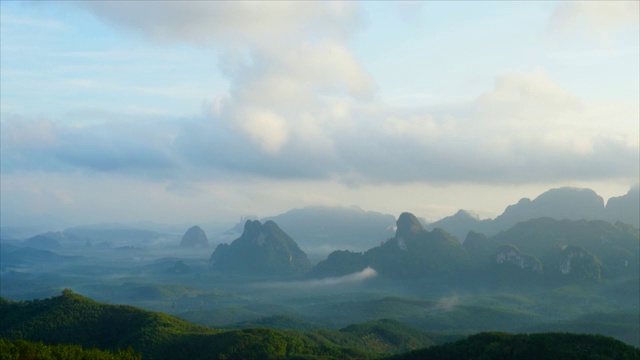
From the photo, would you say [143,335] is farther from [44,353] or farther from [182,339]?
[44,353]

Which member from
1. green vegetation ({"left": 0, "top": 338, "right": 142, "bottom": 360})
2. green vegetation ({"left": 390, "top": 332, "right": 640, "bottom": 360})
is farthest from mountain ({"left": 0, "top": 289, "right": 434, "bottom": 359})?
green vegetation ({"left": 0, "top": 338, "right": 142, "bottom": 360})

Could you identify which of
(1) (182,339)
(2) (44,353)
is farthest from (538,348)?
(2) (44,353)

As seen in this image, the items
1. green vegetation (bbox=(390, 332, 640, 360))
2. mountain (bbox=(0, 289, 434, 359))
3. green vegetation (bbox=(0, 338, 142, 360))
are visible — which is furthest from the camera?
mountain (bbox=(0, 289, 434, 359))

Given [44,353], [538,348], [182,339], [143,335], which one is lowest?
[538,348]

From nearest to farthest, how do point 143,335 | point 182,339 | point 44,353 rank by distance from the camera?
1. point 44,353
2. point 143,335
3. point 182,339

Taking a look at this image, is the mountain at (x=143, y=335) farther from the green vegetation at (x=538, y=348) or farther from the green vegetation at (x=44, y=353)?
the green vegetation at (x=44, y=353)

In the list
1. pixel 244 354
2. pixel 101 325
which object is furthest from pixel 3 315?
pixel 244 354

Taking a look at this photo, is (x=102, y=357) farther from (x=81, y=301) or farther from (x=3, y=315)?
(x=3, y=315)

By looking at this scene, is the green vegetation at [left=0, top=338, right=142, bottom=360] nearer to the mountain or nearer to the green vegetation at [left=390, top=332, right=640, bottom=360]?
the mountain

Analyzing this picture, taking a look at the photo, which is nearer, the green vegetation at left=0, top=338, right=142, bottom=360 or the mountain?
the green vegetation at left=0, top=338, right=142, bottom=360

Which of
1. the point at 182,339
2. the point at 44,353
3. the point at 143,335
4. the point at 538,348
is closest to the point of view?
the point at 44,353

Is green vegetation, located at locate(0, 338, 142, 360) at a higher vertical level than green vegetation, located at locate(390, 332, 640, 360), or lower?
higher
